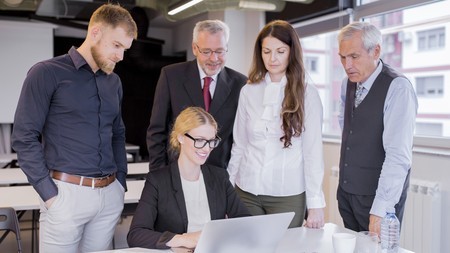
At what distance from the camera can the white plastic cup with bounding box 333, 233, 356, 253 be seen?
74.5 inches

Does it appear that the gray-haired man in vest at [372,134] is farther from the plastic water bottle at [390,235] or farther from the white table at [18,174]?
the white table at [18,174]

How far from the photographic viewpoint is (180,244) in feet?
6.37

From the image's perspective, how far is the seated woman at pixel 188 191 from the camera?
2.23 meters

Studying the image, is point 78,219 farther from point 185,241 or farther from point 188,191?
point 185,241

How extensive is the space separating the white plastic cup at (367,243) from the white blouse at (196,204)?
2.32ft

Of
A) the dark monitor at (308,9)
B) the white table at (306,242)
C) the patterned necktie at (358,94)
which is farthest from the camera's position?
the dark monitor at (308,9)

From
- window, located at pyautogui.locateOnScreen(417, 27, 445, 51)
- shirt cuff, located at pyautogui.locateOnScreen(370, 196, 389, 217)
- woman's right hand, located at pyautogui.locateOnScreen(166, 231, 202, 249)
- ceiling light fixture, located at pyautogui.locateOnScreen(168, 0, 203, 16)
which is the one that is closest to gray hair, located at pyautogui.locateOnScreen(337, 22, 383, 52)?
shirt cuff, located at pyautogui.locateOnScreen(370, 196, 389, 217)

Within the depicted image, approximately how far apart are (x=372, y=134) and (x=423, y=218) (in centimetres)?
135

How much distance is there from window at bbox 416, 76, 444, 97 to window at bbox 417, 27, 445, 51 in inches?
10.5

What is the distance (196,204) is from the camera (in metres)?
2.29

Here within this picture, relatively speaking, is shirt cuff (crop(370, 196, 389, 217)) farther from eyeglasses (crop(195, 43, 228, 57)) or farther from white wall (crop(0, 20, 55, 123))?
white wall (crop(0, 20, 55, 123))

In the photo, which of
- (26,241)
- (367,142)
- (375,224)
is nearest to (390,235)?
(375,224)

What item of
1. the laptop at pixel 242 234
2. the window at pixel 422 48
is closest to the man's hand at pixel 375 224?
the laptop at pixel 242 234

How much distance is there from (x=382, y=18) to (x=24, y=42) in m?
5.08
